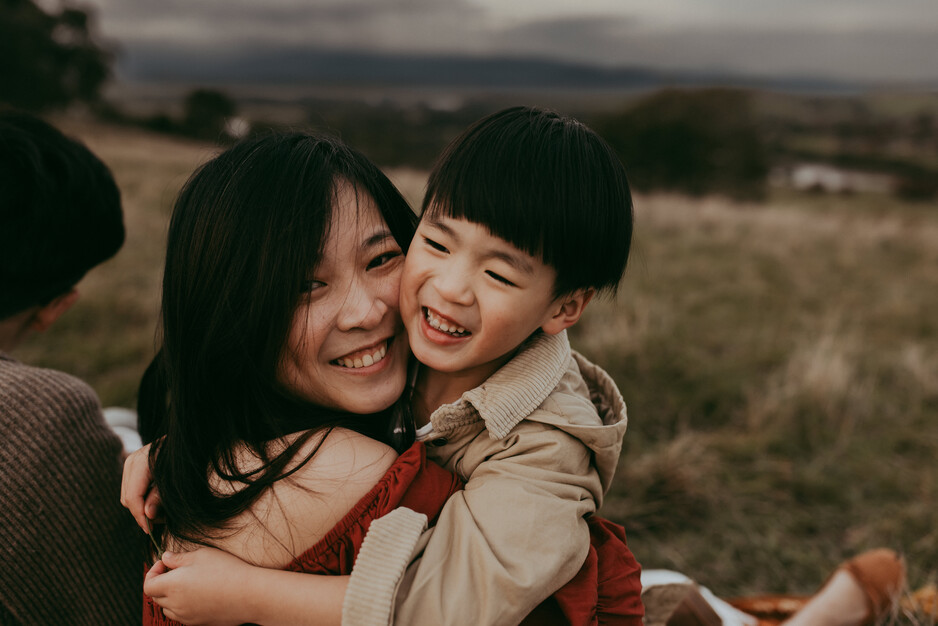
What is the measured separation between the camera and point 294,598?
4.28 ft

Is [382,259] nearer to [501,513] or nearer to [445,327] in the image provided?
[445,327]

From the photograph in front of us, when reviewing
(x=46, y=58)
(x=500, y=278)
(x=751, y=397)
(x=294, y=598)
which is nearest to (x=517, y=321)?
(x=500, y=278)

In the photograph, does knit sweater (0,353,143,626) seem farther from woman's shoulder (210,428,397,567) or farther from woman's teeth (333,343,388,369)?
woman's teeth (333,343,388,369)

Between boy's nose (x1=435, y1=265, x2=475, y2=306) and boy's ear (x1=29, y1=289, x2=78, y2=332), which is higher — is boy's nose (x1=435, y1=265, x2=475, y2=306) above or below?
above

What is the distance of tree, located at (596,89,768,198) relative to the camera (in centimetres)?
2186

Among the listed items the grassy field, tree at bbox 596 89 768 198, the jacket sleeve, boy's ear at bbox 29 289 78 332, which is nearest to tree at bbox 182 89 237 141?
tree at bbox 596 89 768 198

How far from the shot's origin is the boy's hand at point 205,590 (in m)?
1.35

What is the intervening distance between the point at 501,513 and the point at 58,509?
3.58 ft

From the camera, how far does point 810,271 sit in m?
8.34

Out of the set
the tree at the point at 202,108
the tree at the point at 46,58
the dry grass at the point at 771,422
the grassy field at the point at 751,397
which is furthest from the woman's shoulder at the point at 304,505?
the tree at the point at 202,108

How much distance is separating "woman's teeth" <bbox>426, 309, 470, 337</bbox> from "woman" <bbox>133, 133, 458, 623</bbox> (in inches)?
5.5

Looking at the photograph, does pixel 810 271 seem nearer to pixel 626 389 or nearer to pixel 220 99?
pixel 626 389

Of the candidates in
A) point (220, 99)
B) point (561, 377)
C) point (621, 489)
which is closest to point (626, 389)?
point (621, 489)

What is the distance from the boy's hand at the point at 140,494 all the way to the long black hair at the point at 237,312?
0.14 ft
